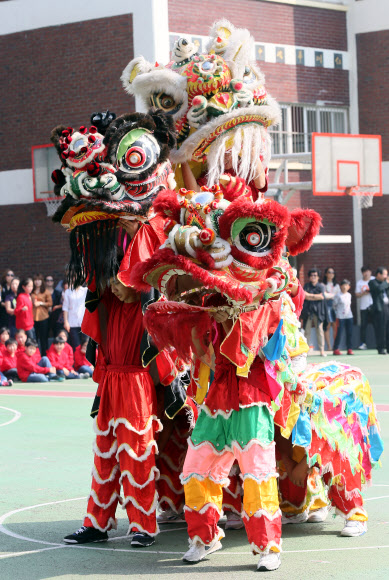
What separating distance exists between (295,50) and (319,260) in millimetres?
4306

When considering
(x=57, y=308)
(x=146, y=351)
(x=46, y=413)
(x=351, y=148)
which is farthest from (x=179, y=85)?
(x=351, y=148)

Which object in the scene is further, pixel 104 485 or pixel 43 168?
pixel 43 168

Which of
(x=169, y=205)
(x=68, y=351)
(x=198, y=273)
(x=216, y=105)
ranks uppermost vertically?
(x=216, y=105)

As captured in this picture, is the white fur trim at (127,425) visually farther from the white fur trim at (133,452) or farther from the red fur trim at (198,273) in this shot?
the red fur trim at (198,273)

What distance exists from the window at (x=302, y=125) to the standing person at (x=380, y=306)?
13.0 ft

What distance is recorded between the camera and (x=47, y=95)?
20.0 meters

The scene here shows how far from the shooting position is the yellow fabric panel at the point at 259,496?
4.53 meters

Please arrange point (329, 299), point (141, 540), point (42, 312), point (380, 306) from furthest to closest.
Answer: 1. point (329, 299)
2. point (380, 306)
3. point (42, 312)
4. point (141, 540)

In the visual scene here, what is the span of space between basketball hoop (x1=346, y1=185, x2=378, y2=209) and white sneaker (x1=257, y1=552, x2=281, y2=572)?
15.0 m

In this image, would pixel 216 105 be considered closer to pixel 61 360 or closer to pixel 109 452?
pixel 109 452

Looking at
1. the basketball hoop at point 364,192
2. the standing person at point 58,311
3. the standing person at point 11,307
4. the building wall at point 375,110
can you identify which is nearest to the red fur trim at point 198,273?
the standing person at point 58,311

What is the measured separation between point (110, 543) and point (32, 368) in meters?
9.66

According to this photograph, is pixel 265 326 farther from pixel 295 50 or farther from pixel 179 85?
pixel 295 50

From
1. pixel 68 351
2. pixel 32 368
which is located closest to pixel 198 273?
pixel 32 368
